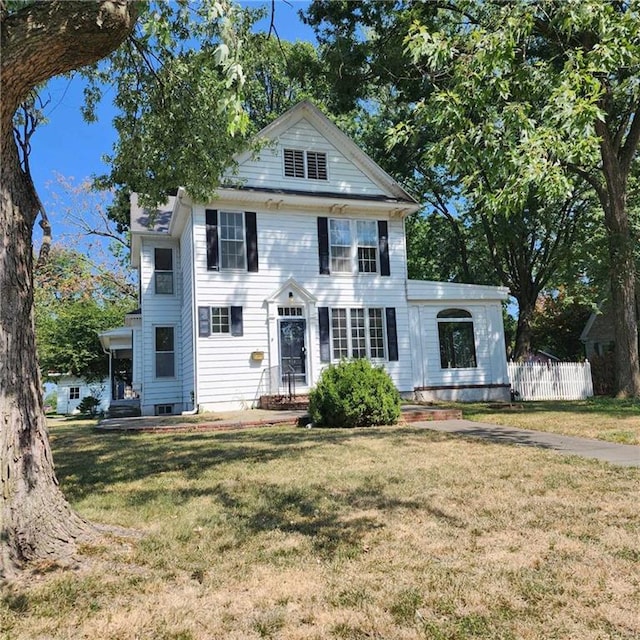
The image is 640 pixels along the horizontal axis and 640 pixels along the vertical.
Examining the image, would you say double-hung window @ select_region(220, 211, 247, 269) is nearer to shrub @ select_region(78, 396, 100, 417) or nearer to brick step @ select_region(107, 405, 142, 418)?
brick step @ select_region(107, 405, 142, 418)

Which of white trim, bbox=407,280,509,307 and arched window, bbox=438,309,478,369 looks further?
arched window, bbox=438,309,478,369

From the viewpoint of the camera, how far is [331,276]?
16.2 m

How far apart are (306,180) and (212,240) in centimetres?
362

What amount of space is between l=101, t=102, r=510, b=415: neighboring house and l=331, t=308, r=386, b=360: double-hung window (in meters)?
0.03

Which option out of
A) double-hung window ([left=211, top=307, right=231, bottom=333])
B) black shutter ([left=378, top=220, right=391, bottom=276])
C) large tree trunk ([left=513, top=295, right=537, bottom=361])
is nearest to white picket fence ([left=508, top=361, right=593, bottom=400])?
large tree trunk ([left=513, top=295, right=537, bottom=361])

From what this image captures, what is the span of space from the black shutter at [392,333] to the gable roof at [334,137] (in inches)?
139

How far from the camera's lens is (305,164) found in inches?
643

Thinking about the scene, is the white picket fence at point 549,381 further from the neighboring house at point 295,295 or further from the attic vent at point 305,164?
the attic vent at point 305,164

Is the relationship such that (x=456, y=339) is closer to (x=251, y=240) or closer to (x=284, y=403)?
(x=284, y=403)

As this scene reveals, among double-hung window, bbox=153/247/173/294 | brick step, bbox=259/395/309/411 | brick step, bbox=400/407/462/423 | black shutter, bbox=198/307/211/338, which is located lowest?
brick step, bbox=400/407/462/423

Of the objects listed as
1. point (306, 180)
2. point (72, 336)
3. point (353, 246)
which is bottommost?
point (72, 336)

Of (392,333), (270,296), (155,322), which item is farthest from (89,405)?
(392,333)

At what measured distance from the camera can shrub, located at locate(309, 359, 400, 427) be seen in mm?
10109

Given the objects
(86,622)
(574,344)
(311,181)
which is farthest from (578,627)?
(574,344)
